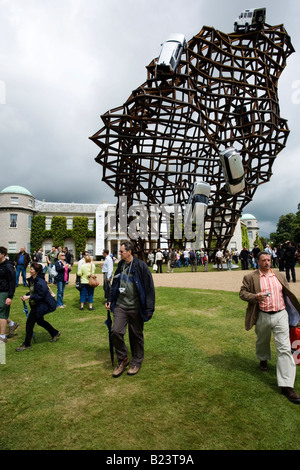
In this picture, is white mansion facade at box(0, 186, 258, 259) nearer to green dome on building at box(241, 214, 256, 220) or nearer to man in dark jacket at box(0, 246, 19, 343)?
green dome on building at box(241, 214, 256, 220)

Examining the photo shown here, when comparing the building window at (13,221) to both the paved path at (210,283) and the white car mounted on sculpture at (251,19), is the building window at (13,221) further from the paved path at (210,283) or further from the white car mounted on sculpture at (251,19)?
the white car mounted on sculpture at (251,19)

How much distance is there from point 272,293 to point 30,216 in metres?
48.0

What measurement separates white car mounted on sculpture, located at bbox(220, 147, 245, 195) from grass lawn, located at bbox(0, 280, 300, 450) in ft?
45.1

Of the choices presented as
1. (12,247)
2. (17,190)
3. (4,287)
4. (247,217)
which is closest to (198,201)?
(4,287)

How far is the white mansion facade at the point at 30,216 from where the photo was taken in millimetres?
43219

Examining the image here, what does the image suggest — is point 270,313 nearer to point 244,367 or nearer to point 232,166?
point 244,367

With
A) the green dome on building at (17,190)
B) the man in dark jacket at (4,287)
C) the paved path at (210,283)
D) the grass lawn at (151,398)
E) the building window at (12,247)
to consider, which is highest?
the green dome on building at (17,190)

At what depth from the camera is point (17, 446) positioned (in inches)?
103

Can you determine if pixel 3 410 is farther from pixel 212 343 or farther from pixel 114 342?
pixel 212 343

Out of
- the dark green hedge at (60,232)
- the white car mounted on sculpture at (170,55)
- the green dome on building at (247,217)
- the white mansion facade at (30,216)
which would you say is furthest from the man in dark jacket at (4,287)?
the green dome on building at (247,217)

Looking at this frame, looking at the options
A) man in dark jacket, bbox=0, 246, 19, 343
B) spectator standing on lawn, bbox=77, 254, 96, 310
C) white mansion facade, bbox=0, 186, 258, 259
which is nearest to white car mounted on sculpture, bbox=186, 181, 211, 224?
spectator standing on lawn, bbox=77, 254, 96, 310

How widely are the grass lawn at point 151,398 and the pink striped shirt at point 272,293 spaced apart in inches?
42.9
